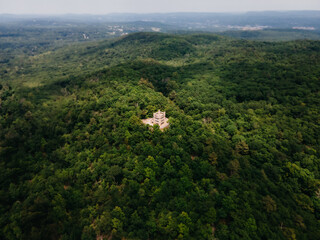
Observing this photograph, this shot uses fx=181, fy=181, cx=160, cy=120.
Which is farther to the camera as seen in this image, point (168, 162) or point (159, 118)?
point (159, 118)

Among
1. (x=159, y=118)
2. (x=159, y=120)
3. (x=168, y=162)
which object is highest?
(x=159, y=118)

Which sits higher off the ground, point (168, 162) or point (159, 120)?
point (159, 120)

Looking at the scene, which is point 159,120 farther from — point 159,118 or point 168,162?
point 168,162

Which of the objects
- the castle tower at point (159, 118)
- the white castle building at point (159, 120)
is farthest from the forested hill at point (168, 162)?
the castle tower at point (159, 118)

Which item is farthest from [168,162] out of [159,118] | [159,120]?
[159,118]

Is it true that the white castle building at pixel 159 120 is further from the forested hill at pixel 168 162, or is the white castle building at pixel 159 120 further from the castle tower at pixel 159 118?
the forested hill at pixel 168 162

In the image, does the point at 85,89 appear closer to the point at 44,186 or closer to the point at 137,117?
the point at 137,117

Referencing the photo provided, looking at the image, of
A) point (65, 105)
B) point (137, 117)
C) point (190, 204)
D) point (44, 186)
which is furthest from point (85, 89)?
point (190, 204)

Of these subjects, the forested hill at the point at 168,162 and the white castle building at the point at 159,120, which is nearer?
the forested hill at the point at 168,162

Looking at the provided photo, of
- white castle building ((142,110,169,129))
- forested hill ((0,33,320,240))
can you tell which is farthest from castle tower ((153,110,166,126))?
forested hill ((0,33,320,240))
